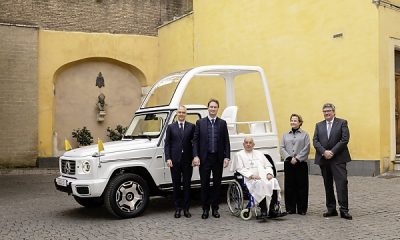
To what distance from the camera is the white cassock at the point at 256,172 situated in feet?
24.2

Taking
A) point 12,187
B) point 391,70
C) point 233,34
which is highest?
point 233,34

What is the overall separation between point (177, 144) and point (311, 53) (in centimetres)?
679

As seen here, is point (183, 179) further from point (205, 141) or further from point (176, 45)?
point (176, 45)

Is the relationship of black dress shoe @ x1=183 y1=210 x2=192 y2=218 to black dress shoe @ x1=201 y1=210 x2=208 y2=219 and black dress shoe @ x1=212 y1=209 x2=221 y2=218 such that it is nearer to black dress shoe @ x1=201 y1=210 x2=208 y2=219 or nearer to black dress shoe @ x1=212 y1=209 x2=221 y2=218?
black dress shoe @ x1=201 y1=210 x2=208 y2=219

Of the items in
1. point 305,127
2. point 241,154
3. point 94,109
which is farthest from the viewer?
point 94,109

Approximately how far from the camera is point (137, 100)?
19531mm

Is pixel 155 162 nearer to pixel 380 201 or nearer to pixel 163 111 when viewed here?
pixel 163 111

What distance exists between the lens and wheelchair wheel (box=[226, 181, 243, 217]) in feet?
25.4

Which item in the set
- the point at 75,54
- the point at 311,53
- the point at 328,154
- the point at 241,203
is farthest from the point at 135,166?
the point at 75,54

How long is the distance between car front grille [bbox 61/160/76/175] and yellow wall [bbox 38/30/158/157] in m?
9.82

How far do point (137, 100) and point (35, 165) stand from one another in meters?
4.64

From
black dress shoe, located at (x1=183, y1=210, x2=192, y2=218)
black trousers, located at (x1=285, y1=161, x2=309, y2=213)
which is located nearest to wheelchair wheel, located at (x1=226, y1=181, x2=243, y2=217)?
black dress shoe, located at (x1=183, y1=210, x2=192, y2=218)

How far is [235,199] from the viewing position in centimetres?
795

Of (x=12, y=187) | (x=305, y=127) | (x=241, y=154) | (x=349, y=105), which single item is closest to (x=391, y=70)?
(x=349, y=105)
